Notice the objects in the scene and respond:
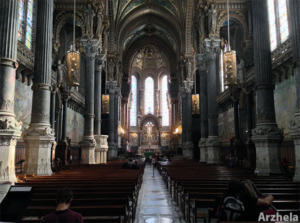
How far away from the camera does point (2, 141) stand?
718 centimetres

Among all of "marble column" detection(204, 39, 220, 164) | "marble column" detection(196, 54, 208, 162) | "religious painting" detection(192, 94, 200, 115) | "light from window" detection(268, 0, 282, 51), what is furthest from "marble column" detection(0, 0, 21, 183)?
"religious painting" detection(192, 94, 200, 115)

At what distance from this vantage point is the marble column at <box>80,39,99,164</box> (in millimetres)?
17312

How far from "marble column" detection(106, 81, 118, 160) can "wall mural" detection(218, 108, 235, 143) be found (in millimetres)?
11356

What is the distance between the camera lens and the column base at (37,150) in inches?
373

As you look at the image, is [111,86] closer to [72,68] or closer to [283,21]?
[72,68]

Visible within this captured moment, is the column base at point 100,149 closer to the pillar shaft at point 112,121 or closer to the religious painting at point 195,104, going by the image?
the pillar shaft at point 112,121

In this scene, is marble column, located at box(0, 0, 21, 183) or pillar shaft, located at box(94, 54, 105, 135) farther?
pillar shaft, located at box(94, 54, 105, 135)

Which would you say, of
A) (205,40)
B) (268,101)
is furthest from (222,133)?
(268,101)

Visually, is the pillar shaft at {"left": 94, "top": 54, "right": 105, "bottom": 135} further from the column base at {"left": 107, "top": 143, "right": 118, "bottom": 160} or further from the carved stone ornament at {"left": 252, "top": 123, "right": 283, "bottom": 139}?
the carved stone ornament at {"left": 252, "top": 123, "right": 283, "bottom": 139}

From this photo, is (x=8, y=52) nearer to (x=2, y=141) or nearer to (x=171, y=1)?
(x=2, y=141)

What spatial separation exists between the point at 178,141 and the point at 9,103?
3472 cm

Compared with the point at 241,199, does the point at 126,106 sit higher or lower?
higher

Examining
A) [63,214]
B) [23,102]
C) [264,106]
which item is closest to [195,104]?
[264,106]

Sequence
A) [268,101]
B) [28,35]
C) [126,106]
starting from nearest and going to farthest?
[268,101] < [28,35] < [126,106]
